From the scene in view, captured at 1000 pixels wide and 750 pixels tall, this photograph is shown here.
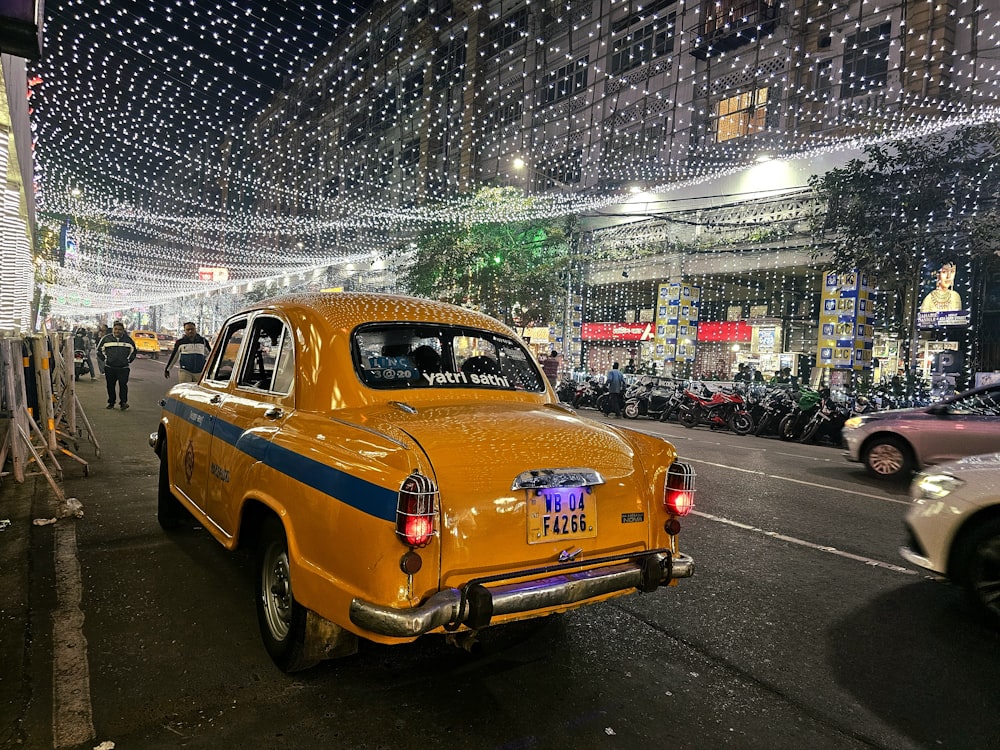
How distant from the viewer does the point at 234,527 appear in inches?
132

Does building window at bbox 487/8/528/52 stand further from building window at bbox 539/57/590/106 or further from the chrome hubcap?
the chrome hubcap

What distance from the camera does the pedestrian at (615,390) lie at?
17281mm

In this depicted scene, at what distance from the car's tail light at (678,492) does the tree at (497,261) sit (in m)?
20.6

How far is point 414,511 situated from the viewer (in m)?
2.36

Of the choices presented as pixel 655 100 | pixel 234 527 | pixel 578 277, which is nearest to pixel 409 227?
pixel 578 277

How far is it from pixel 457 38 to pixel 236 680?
4000cm

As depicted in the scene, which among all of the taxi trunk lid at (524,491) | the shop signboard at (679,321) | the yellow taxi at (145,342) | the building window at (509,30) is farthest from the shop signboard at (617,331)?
the yellow taxi at (145,342)

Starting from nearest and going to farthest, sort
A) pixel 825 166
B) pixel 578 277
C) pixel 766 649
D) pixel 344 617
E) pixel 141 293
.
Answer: pixel 344 617
pixel 766 649
pixel 825 166
pixel 578 277
pixel 141 293

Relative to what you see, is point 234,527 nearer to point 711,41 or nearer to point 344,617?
point 344,617

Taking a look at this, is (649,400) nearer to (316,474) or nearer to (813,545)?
(813,545)

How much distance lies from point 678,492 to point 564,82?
29.6 meters

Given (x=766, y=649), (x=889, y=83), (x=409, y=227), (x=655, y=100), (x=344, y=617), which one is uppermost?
(x=655, y=100)

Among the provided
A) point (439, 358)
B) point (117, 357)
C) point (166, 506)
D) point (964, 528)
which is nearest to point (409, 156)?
point (117, 357)

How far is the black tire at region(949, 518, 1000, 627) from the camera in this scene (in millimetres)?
3658
